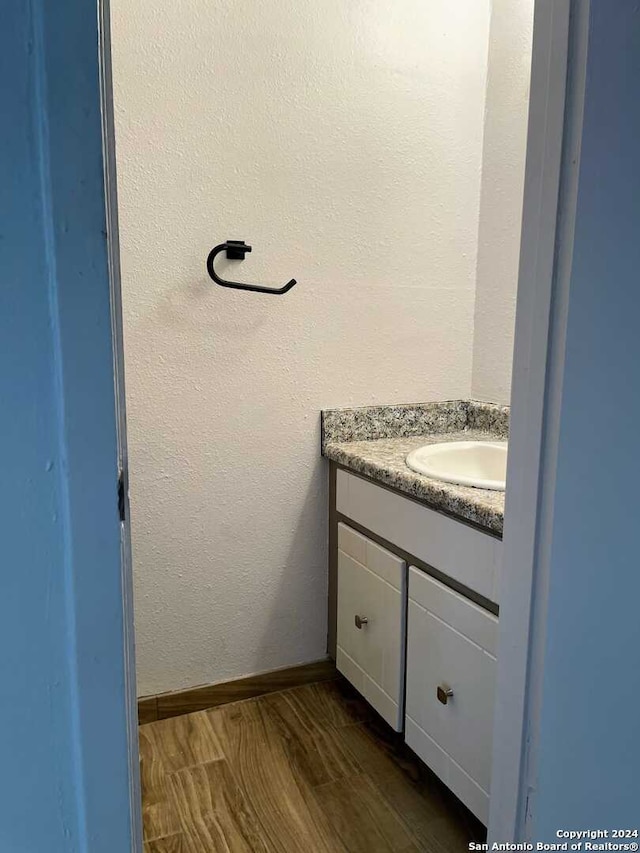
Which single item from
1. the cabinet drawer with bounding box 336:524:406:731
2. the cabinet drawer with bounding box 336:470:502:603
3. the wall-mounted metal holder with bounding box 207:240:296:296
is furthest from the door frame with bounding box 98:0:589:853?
the wall-mounted metal holder with bounding box 207:240:296:296

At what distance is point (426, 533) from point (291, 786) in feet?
2.30

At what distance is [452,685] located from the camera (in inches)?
49.1

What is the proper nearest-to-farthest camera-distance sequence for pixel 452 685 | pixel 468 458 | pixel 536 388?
pixel 536 388
pixel 452 685
pixel 468 458

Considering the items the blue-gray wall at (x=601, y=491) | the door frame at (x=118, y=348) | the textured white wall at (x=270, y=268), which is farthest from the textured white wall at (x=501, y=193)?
the door frame at (x=118, y=348)

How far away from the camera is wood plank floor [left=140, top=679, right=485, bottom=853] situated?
4.16ft

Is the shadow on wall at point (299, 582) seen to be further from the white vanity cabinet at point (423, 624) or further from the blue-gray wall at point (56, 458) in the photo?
the blue-gray wall at point (56, 458)

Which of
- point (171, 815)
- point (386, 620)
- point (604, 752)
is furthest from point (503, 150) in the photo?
point (171, 815)

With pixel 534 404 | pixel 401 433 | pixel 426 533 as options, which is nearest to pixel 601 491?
pixel 534 404

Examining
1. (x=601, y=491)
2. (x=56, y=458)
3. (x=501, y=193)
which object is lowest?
(x=601, y=491)

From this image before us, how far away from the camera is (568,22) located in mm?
686

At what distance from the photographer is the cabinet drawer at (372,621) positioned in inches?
57.1

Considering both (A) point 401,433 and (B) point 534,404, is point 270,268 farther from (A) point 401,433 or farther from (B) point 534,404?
(B) point 534,404

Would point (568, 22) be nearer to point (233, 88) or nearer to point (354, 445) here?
point (233, 88)

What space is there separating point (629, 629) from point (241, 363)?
3.63 ft
